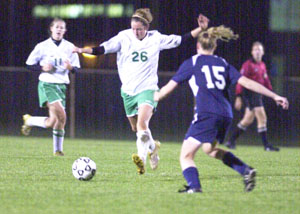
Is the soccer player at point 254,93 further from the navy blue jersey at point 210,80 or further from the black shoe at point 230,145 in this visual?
the navy blue jersey at point 210,80

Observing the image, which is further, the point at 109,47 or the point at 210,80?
the point at 109,47

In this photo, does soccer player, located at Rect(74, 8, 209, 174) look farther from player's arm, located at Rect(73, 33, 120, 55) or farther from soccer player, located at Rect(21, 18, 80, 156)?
soccer player, located at Rect(21, 18, 80, 156)

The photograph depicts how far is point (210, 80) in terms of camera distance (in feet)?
27.2

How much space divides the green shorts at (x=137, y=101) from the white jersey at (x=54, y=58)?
102 inches

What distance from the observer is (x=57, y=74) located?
13414mm

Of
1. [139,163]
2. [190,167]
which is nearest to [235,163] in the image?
[190,167]

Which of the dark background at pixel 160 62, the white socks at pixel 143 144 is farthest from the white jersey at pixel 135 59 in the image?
the dark background at pixel 160 62

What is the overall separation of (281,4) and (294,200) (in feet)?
81.7

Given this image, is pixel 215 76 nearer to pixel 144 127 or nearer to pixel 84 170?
pixel 84 170

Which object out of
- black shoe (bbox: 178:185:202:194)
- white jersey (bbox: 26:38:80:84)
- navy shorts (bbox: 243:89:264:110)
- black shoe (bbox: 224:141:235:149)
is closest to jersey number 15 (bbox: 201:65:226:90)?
black shoe (bbox: 178:185:202:194)

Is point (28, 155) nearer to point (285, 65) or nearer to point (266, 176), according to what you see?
point (266, 176)

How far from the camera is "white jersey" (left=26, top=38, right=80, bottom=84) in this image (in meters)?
13.4

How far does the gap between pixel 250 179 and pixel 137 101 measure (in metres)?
2.97

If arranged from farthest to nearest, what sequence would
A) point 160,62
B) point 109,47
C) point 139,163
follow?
point 160,62
point 109,47
point 139,163
